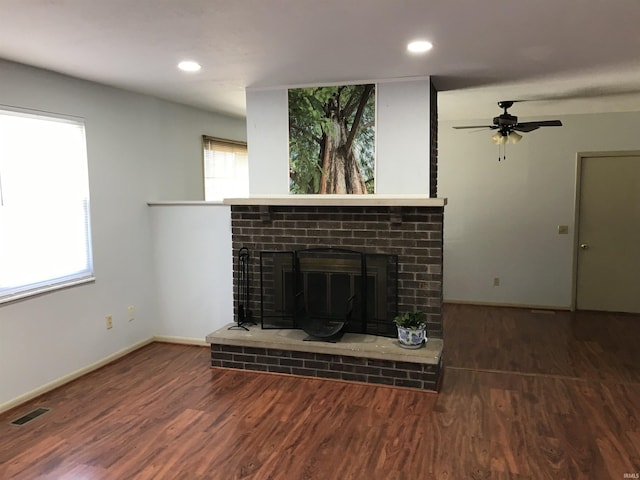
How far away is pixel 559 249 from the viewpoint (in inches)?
226

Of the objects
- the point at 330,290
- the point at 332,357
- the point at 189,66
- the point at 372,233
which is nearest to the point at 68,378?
the point at 332,357

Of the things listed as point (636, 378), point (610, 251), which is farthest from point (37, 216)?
point (610, 251)

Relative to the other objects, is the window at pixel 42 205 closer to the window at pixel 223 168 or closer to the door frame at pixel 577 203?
the window at pixel 223 168

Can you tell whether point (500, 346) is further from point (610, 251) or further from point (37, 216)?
point (37, 216)

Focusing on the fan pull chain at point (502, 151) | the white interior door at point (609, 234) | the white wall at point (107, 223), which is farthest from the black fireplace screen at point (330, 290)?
the white interior door at point (609, 234)

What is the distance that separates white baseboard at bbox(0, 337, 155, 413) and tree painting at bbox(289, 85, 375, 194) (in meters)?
2.05

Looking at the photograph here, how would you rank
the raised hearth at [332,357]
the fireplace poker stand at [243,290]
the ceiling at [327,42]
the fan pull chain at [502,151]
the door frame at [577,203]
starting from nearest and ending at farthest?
the ceiling at [327,42] → the raised hearth at [332,357] → the fireplace poker stand at [243,290] → the door frame at [577,203] → the fan pull chain at [502,151]

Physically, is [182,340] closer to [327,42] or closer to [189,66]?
[189,66]

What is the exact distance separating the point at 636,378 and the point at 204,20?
3910 mm

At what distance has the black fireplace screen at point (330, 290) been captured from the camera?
3852mm

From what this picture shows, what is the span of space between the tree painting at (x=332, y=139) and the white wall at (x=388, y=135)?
0.21 ft

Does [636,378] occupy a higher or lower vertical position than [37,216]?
lower

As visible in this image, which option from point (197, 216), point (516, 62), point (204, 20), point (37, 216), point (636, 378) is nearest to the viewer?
point (204, 20)

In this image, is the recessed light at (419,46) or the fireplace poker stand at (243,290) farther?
the fireplace poker stand at (243,290)
